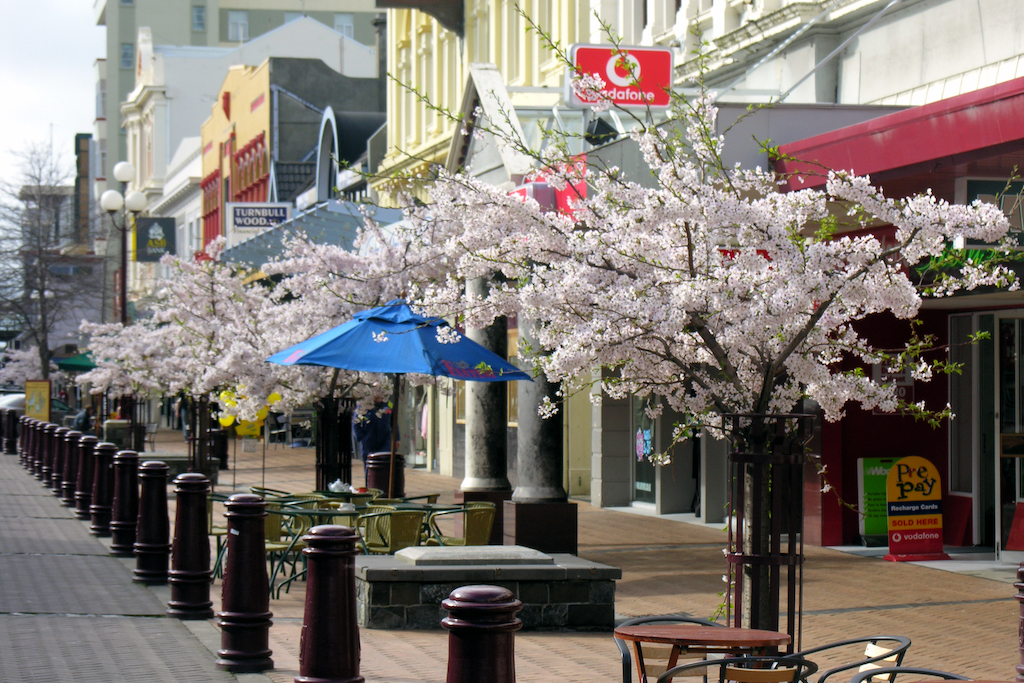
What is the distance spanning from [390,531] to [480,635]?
6277mm

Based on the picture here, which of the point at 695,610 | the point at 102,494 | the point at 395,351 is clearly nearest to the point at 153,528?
the point at 395,351

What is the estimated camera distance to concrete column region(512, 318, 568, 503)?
12578mm

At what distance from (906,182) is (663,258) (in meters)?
6.79

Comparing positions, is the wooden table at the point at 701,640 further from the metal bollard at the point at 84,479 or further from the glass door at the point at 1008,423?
the metal bollard at the point at 84,479

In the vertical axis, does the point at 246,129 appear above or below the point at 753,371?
above

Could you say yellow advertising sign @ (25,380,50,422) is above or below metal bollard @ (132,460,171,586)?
above

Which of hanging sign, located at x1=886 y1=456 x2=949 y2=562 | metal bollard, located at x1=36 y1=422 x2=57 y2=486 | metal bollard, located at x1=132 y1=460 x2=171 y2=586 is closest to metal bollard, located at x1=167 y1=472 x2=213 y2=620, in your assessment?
metal bollard, located at x1=132 y1=460 x2=171 y2=586

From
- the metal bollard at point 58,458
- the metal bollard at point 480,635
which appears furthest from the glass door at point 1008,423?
the metal bollard at point 58,458

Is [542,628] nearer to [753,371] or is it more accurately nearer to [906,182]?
[753,371]

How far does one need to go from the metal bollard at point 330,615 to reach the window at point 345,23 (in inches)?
2986

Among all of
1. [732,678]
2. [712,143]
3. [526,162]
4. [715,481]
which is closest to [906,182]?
[526,162]

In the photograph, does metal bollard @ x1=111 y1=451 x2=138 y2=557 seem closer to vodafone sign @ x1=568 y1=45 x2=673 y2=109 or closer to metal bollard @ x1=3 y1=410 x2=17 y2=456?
vodafone sign @ x1=568 y1=45 x2=673 y2=109

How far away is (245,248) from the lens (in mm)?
31953

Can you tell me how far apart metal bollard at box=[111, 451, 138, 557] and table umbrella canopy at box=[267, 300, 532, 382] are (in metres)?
1.70
